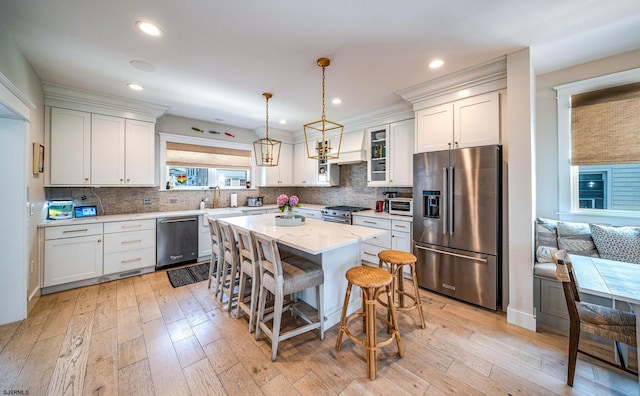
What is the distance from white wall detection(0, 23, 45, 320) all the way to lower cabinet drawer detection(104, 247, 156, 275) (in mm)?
649

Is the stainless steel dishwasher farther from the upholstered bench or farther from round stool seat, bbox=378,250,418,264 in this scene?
the upholstered bench

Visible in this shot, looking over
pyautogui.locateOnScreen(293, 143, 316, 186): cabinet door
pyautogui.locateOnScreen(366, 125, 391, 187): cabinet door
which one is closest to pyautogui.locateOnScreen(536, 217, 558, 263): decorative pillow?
pyautogui.locateOnScreen(366, 125, 391, 187): cabinet door

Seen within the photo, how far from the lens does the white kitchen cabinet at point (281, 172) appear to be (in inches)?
214

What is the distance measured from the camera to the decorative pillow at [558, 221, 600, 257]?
2430 millimetres

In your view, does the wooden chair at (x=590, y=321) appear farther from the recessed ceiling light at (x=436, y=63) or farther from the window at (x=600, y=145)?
the recessed ceiling light at (x=436, y=63)

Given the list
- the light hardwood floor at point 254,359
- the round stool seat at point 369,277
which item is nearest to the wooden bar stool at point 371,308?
the round stool seat at point 369,277

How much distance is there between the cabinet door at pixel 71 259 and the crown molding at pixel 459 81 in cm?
470

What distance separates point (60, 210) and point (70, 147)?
2.86 feet

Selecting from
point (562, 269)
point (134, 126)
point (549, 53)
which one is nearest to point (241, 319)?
point (562, 269)

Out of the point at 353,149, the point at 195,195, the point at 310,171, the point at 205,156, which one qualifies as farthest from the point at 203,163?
the point at 353,149

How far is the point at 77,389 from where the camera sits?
1610mm

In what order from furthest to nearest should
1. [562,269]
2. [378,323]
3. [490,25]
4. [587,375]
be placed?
[378,323], [490,25], [587,375], [562,269]

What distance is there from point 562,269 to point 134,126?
5.32m

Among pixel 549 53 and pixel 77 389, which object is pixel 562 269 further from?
pixel 77 389
